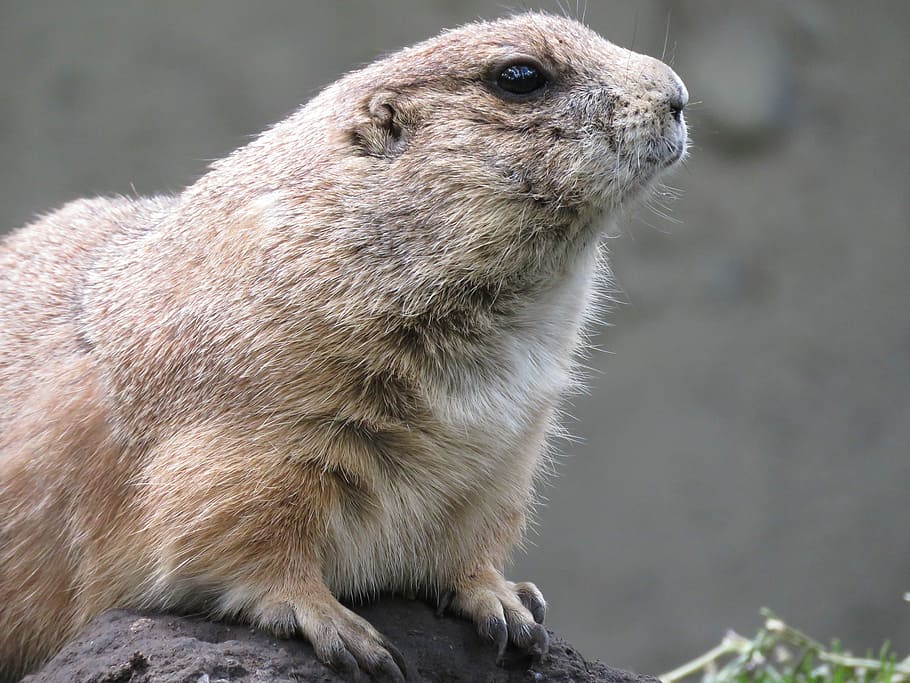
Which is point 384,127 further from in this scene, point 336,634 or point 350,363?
point 336,634

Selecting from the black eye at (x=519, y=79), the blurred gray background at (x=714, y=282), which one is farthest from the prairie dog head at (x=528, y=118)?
the blurred gray background at (x=714, y=282)

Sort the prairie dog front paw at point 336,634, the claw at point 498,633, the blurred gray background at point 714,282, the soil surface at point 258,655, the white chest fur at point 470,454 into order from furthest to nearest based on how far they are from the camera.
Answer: the blurred gray background at point 714,282
the claw at point 498,633
the white chest fur at point 470,454
the prairie dog front paw at point 336,634
the soil surface at point 258,655

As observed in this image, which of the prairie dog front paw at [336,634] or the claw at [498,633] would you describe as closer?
the prairie dog front paw at [336,634]

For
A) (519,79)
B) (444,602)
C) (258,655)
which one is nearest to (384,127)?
(519,79)

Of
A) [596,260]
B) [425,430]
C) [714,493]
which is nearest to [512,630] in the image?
[425,430]

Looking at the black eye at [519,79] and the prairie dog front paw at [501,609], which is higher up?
the black eye at [519,79]

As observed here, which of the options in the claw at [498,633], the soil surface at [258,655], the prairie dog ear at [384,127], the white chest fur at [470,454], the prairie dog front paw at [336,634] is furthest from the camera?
the prairie dog ear at [384,127]

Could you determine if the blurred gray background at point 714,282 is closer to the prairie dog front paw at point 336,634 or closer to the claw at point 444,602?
the claw at point 444,602
